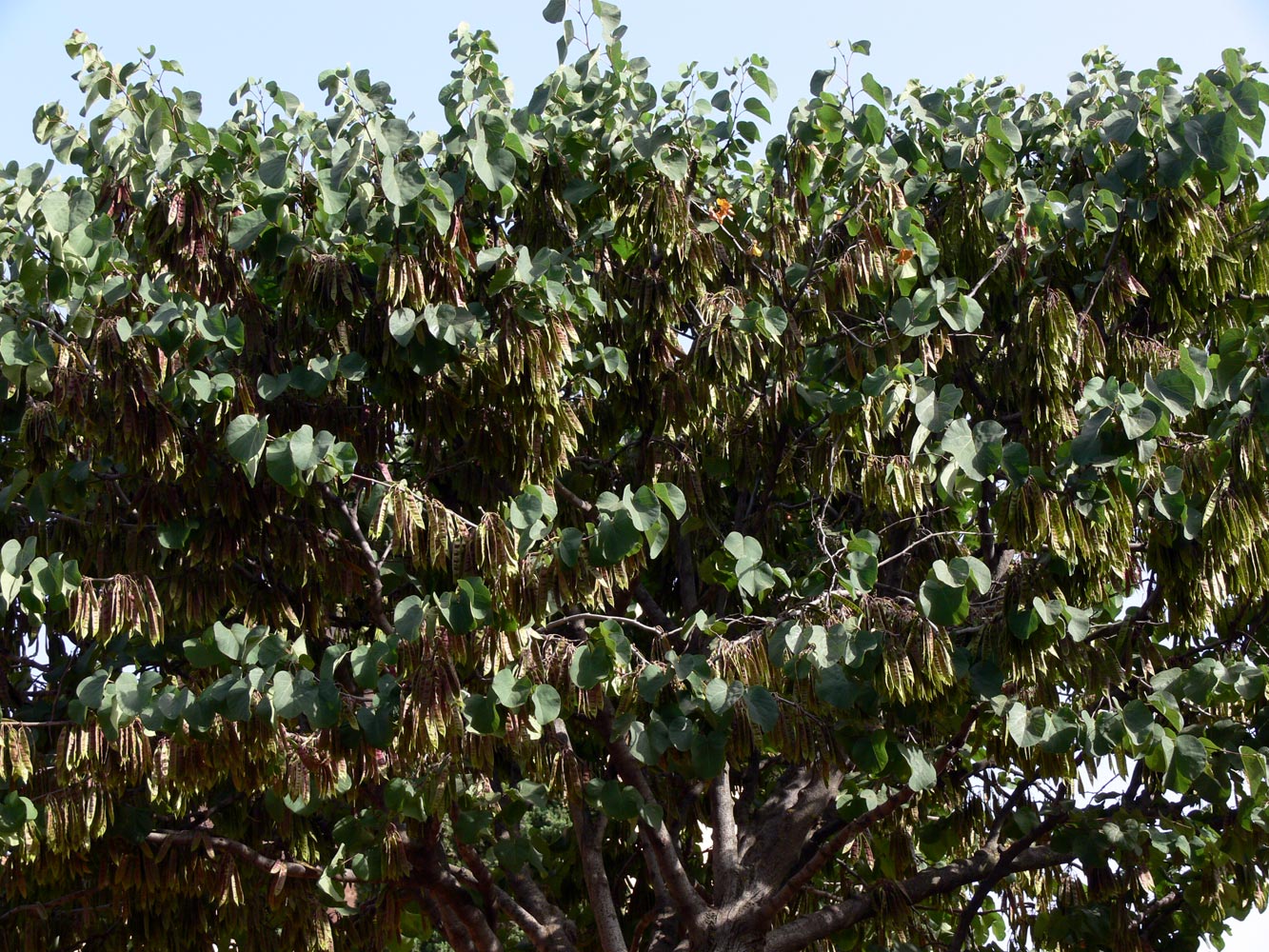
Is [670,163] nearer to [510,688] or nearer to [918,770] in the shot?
[510,688]

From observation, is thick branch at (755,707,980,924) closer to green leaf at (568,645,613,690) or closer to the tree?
the tree

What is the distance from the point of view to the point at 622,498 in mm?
5922

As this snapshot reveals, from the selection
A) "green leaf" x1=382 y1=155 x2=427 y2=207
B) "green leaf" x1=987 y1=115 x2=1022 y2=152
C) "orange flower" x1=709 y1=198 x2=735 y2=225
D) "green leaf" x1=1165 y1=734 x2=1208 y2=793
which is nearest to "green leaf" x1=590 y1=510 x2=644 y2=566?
"green leaf" x1=382 y1=155 x2=427 y2=207

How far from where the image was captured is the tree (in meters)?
5.25

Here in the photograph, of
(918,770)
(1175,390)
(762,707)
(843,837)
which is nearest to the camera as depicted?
(1175,390)

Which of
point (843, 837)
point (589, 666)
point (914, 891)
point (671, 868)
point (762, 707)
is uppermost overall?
point (589, 666)

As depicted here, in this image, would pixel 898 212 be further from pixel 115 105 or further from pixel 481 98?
pixel 115 105

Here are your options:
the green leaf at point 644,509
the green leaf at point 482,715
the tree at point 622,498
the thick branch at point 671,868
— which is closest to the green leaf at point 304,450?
the tree at point 622,498

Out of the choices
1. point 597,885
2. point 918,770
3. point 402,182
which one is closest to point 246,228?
point 402,182

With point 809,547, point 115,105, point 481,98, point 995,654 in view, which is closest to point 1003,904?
point 809,547

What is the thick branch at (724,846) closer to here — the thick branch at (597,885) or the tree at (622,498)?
the tree at (622,498)

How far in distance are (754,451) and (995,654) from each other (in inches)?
68.4

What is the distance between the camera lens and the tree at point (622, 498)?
5.25m

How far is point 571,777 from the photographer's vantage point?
231 inches
